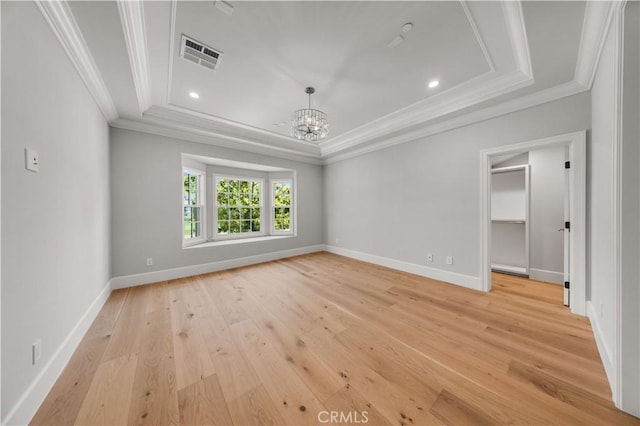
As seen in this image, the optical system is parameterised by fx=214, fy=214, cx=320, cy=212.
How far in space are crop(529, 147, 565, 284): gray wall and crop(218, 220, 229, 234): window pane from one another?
5.80m

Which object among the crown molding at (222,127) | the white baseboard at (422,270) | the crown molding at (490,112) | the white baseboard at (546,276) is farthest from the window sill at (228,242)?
the white baseboard at (546,276)

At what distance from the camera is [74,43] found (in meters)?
1.67

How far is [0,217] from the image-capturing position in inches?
41.1

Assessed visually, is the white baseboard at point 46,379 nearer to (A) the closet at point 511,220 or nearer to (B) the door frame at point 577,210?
(B) the door frame at point 577,210

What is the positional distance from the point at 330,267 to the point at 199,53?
366 cm

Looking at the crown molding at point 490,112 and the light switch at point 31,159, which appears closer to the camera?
the light switch at point 31,159

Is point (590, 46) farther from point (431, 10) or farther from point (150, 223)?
point (150, 223)

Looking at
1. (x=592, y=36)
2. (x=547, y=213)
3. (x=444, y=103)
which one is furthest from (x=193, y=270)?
(x=547, y=213)

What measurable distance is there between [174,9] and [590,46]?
3.35 m

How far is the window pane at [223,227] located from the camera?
15.6ft

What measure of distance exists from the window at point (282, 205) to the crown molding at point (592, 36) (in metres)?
4.85

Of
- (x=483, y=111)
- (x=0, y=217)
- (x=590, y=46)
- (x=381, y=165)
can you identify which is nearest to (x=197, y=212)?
(x=0, y=217)

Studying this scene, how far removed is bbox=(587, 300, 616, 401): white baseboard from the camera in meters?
1.38

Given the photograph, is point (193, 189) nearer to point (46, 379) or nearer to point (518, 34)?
point (46, 379)
